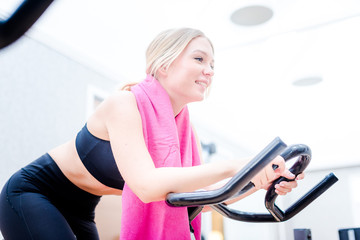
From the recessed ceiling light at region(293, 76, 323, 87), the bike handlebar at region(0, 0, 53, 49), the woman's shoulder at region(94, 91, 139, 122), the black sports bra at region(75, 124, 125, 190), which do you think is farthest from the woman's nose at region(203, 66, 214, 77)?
the recessed ceiling light at region(293, 76, 323, 87)

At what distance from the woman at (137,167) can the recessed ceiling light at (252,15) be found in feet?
5.72

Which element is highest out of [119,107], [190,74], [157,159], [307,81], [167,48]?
[307,81]

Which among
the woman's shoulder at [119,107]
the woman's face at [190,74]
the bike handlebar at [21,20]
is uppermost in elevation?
the woman's face at [190,74]

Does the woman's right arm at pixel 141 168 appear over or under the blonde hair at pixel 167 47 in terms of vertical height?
under

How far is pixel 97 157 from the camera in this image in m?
1.21

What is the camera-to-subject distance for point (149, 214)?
1125mm

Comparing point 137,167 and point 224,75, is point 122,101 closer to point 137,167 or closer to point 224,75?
point 137,167

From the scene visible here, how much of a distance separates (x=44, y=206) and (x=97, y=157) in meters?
0.21

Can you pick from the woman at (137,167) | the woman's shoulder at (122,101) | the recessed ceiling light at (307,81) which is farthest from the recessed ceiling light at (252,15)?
the woman's shoulder at (122,101)

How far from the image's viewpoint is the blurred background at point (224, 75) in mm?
2131

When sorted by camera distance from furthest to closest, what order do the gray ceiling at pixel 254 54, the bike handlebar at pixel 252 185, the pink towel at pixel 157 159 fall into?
the gray ceiling at pixel 254 54
the pink towel at pixel 157 159
the bike handlebar at pixel 252 185

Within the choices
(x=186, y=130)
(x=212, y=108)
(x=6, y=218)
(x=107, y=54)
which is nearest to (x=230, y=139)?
(x=212, y=108)

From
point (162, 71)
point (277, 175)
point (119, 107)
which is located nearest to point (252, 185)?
point (277, 175)

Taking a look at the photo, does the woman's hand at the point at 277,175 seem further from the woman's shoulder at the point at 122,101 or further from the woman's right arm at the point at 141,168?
the woman's shoulder at the point at 122,101
